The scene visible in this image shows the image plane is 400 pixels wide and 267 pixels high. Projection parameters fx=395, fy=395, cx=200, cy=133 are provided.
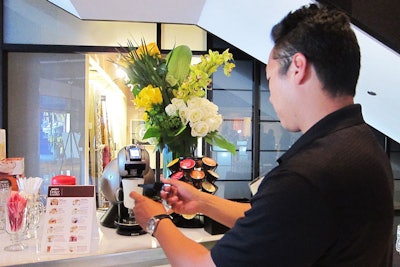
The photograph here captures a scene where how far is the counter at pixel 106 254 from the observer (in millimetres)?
1286

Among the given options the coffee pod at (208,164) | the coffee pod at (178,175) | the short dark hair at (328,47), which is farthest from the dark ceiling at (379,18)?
the short dark hair at (328,47)

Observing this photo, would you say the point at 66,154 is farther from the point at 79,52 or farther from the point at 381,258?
the point at 381,258

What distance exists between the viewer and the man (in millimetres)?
768

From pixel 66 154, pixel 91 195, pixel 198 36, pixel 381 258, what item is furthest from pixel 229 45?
pixel 381 258

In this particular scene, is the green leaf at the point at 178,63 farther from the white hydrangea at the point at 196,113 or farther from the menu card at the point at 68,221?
the menu card at the point at 68,221

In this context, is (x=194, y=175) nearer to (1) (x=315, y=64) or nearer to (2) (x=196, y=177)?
(2) (x=196, y=177)

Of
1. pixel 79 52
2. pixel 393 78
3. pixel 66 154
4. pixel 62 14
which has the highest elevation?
pixel 62 14

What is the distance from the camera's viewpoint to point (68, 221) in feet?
4.35

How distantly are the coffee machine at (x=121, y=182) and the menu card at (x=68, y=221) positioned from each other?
0.24 m

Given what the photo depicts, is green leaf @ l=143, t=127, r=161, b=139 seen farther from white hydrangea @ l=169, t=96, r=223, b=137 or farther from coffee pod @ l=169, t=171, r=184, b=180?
coffee pod @ l=169, t=171, r=184, b=180

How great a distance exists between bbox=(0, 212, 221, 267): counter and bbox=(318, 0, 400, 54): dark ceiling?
1.67 metres

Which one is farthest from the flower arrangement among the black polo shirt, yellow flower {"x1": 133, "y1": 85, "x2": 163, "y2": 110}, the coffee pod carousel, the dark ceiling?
the dark ceiling

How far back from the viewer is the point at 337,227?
0.77 metres

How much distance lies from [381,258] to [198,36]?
4.31 m
